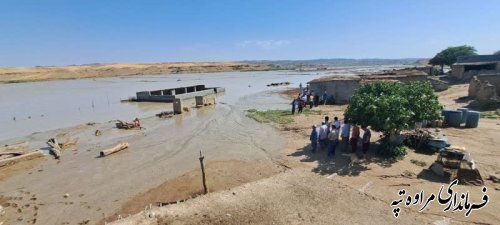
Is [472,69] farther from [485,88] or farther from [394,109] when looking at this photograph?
[394,109]

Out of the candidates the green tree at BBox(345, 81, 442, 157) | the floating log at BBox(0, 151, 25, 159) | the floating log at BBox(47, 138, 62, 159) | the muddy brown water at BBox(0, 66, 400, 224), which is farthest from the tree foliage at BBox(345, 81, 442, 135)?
the floating log at BBox(0, 151, 25, 159)

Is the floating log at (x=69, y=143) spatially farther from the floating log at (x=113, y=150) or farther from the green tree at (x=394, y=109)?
the green tree at (x=394, y=109)

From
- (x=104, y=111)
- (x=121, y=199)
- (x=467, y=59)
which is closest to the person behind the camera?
(x=121, y=199)

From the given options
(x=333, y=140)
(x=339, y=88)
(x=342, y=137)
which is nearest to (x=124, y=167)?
(x=333, y=140)

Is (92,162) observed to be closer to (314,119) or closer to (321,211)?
(321,211)

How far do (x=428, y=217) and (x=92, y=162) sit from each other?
514 inches

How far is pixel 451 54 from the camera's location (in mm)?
56406

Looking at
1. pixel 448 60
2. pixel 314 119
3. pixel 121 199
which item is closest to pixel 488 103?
pixel 314 119

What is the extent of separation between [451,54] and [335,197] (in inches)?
2317

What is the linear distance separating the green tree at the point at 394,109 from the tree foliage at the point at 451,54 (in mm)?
50917

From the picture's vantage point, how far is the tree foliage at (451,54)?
55781 mm

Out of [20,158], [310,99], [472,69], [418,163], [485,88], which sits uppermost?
[472,69]

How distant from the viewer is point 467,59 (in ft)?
149

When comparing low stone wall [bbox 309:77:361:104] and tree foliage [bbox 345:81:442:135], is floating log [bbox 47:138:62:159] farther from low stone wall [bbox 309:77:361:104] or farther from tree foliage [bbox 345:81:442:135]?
low stone wall [bbox 309:77:361:104]
